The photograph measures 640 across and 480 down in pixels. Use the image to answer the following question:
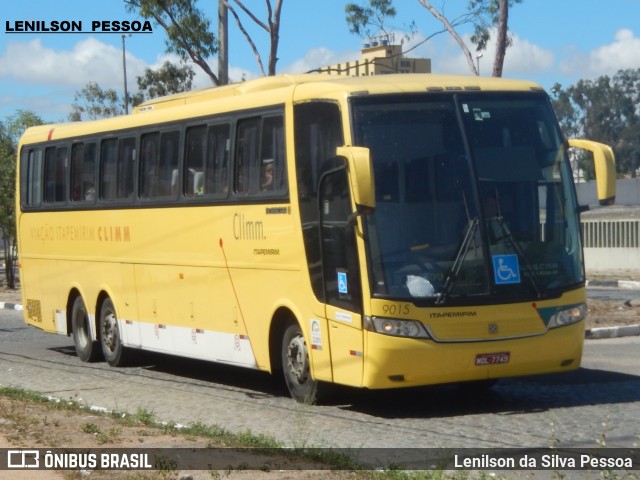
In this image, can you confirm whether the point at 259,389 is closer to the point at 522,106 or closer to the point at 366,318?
the point at 366,318

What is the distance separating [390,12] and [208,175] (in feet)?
52.2

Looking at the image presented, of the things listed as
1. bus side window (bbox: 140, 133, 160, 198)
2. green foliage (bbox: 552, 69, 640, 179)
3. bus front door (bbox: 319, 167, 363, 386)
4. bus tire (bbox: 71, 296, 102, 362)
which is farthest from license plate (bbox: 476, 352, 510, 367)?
green foliage (bbox: 552, 69, 640, 179)

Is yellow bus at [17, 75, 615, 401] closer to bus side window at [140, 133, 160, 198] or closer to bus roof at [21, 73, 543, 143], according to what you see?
bus roof at [21, 73, 543, 143]

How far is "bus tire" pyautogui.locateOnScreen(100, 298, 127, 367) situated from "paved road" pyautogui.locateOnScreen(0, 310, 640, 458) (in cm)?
20

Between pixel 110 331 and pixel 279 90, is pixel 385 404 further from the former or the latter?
pixel 110 331

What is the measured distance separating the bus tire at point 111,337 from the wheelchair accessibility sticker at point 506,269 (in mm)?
7325

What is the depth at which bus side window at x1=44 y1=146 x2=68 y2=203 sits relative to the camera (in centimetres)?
1847

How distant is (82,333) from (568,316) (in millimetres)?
8929

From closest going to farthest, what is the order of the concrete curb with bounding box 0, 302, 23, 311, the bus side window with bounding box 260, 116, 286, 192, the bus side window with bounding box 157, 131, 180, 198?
1. the bus side window with bounding box 260, 116, 286, 192
2. the bus side window with bounding box 157, 131, 180, 198
3. the concrete curb with bounding box 0, 302, 23, 311

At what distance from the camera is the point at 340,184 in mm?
11406

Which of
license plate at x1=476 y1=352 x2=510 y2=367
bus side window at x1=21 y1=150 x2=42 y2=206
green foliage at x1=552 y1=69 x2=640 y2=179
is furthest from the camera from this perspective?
green foliage at x1=552 y1=69 x2=640 y2=179

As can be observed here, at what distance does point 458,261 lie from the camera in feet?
36.4

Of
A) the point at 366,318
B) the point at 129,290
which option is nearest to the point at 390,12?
the point at 129,290

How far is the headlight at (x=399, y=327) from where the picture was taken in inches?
431
